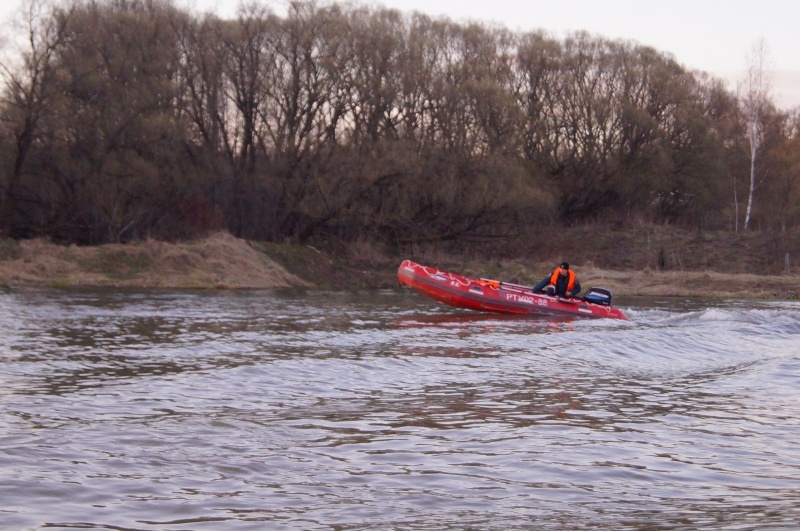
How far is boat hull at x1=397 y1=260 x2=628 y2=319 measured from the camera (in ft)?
67.4

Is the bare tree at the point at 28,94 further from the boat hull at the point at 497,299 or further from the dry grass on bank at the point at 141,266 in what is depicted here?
the boat hull at the point at 497,299

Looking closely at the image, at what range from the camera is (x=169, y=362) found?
11344 mm

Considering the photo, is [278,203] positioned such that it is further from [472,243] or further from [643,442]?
[643,442]

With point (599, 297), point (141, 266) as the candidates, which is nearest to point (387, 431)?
point (599, 297)

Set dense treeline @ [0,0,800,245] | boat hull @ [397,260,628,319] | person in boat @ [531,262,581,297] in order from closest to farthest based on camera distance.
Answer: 1. boat hull @ [397,260,628,319]
2. person in boat @ [531,262,581,297]
3. dense treeline @ [0,0,800,245]

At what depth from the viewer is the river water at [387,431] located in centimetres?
553

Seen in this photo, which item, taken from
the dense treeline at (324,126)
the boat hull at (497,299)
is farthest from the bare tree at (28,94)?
the boat hull at (497,299)

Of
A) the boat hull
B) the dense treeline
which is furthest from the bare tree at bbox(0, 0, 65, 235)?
the boat hull

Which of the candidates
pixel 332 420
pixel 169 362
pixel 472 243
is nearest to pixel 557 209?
pixel 472 243

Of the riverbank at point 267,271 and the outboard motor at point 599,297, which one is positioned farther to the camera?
the riverbank at point 267,271

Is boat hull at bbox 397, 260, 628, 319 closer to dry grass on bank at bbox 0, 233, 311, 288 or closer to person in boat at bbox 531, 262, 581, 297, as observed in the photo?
person in boat at bbox 531, 262, 581, 297

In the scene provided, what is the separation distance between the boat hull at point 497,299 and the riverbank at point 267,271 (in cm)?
812

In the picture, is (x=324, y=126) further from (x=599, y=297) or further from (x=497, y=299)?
(x=599, y=297)

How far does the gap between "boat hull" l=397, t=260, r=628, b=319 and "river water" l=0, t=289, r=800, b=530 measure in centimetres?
521
